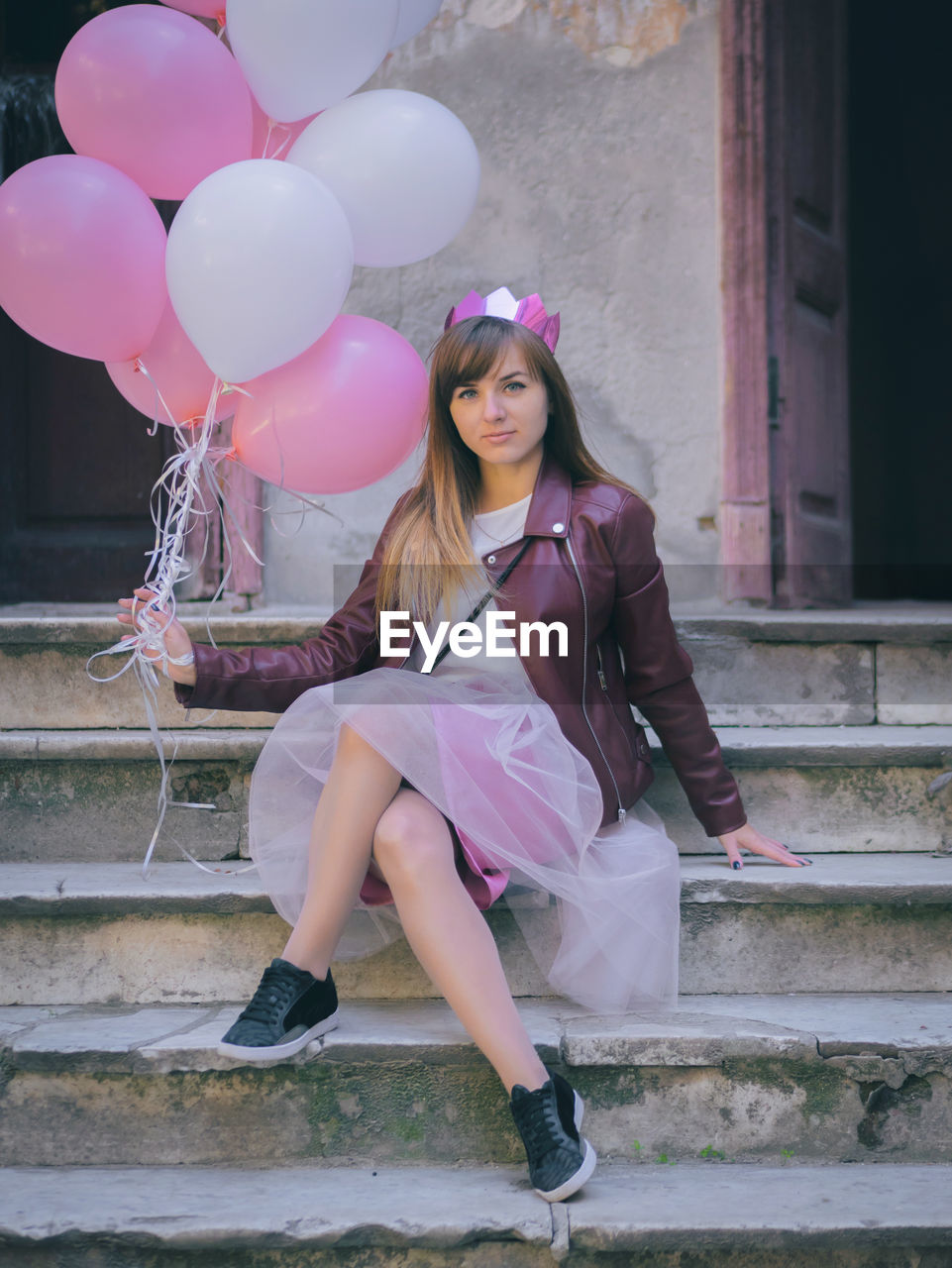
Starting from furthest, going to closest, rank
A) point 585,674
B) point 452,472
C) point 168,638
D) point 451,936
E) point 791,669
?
point 791,669 < point 452,472 < point 585,674 < point 168,638 < point 451,936

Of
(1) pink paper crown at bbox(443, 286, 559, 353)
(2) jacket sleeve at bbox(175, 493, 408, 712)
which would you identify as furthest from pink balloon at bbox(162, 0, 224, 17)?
(2) jacket sleeve at bbox(175, 493, 408, 712)

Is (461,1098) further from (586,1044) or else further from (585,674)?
(585,674)

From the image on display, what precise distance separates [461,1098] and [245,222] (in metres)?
1.46

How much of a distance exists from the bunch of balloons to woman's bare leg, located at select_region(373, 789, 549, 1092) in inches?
27.5

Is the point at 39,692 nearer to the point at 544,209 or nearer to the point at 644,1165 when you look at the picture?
the point at 644,1165

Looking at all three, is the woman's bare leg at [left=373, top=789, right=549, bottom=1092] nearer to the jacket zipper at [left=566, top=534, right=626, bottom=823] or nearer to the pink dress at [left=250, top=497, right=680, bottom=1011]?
the pink dress at [left=250, top=497, right=680, bottom=1011]

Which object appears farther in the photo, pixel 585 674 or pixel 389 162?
pixel 585 674

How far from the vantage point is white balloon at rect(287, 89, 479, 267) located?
187cm

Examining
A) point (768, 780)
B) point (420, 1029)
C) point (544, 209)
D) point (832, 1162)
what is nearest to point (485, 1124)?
point (420, 1029)

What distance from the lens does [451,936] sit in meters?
1.66

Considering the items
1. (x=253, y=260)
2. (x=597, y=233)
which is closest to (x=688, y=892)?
(x=253, y=260)

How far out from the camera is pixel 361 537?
350cm

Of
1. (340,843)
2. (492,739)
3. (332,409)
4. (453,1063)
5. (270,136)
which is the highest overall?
(270,136)

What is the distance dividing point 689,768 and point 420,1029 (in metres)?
0.68
